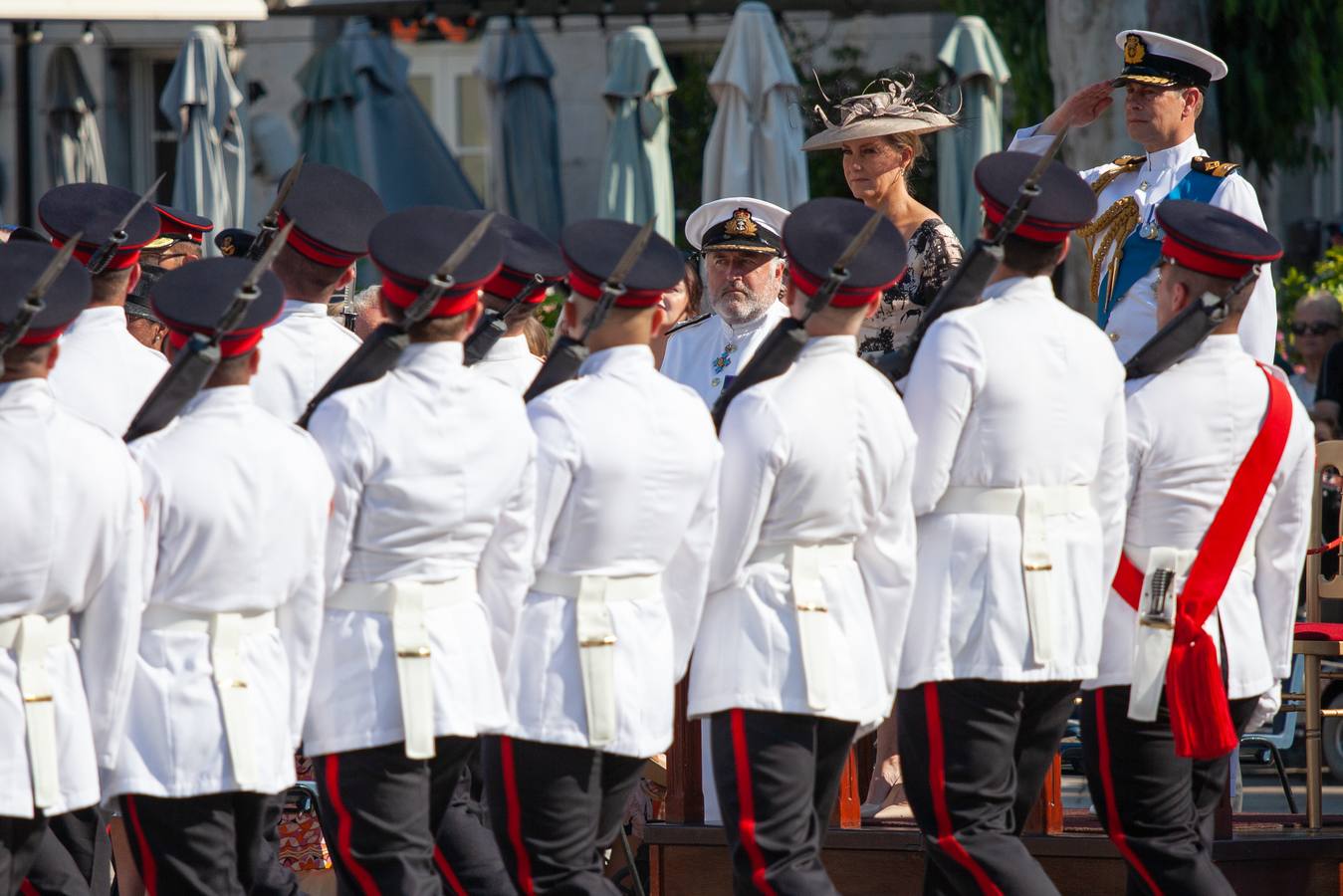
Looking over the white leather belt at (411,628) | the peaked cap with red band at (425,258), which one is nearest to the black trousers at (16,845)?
the white leather belt at (411,628)

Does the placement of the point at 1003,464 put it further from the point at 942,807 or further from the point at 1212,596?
the point at 942,807

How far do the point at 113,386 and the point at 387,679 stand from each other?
1.54 metres

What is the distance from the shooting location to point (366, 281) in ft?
37.8

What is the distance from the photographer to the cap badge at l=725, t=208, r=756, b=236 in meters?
6.28

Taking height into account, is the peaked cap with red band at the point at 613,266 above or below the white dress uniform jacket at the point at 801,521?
above

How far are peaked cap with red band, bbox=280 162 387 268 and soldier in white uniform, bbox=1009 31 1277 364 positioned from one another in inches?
75.8

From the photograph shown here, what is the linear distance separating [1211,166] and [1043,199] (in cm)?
135

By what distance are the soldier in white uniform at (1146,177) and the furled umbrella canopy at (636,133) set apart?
5.14 m

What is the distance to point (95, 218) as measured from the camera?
A: 5.53 meters

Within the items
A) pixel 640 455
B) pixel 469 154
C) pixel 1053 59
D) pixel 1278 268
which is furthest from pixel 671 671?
pixel 469 154

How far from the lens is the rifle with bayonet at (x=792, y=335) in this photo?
443 cm

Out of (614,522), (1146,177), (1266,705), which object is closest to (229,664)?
(614,522)

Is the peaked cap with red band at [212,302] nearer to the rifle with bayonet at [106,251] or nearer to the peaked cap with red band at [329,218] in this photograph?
the peaked cap with red band at [329,218]

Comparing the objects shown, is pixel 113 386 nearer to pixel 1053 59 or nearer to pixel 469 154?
pixel 1053 59
